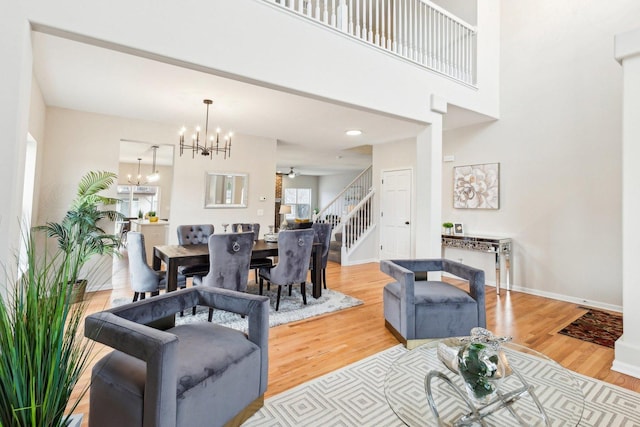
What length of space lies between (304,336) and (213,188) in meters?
3.81

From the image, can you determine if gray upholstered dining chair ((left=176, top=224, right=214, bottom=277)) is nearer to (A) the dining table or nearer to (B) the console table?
(A) the dining table

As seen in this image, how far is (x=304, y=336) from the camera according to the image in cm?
299

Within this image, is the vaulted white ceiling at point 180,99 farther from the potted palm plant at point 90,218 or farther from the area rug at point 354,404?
the area rug at point 354,404

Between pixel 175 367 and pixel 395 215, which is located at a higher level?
pixel 395 215

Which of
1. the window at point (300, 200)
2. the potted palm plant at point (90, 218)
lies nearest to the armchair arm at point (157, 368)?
the potted palm plant at point (90, 218)

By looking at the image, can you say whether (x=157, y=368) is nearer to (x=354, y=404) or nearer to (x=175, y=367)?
(x=175, y=367)

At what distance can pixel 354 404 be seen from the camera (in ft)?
6.53

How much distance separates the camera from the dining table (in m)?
3.14

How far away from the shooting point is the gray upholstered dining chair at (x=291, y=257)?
3631 mm

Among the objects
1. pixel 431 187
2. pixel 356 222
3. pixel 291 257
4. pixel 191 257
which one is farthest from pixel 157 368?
pixel 356 222

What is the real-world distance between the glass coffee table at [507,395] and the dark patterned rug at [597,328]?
1.75m

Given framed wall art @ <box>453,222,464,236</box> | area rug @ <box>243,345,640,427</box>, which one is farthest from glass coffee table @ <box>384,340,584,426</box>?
framed wall art @ <box>453,222,464,236</box>

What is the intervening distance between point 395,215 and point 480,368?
5363 mm

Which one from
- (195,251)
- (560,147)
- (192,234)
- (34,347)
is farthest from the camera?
(192,234)
